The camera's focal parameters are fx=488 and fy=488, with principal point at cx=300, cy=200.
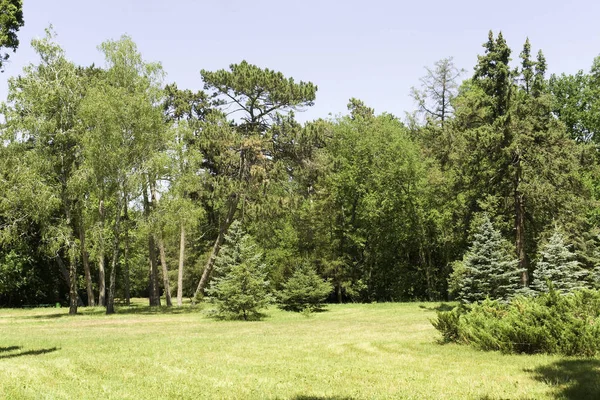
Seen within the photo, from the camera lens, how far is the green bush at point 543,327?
12.4 meters

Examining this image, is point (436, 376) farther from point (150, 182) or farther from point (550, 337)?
point (150, 182)

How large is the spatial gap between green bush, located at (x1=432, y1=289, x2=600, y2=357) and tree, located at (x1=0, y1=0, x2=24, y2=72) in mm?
16669

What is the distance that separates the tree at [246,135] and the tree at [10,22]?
19.5 metres

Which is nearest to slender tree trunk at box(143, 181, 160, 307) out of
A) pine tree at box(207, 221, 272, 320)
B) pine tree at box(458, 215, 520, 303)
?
pine tree at box(207, 221, 272, 320)

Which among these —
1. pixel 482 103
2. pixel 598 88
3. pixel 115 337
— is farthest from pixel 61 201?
pixel 598 88

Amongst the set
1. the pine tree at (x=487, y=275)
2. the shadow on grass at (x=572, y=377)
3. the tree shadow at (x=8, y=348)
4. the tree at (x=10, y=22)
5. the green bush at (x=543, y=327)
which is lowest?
the tree shadow at (x=8, y=348)

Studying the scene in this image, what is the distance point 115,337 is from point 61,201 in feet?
48.2

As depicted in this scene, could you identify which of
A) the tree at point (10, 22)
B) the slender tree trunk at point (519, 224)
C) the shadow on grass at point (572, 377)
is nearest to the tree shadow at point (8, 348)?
the tree at point (10, 22)

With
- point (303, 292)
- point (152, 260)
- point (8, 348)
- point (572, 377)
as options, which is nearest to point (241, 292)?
point (303, 292)

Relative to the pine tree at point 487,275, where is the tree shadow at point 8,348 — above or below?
below

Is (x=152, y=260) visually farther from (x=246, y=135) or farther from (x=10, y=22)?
(x=10, y=22)

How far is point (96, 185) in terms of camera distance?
29.4m

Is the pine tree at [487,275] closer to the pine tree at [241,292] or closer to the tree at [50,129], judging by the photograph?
the pine tree at [241,292]

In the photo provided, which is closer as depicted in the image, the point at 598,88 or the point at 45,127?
the point at 45,127
